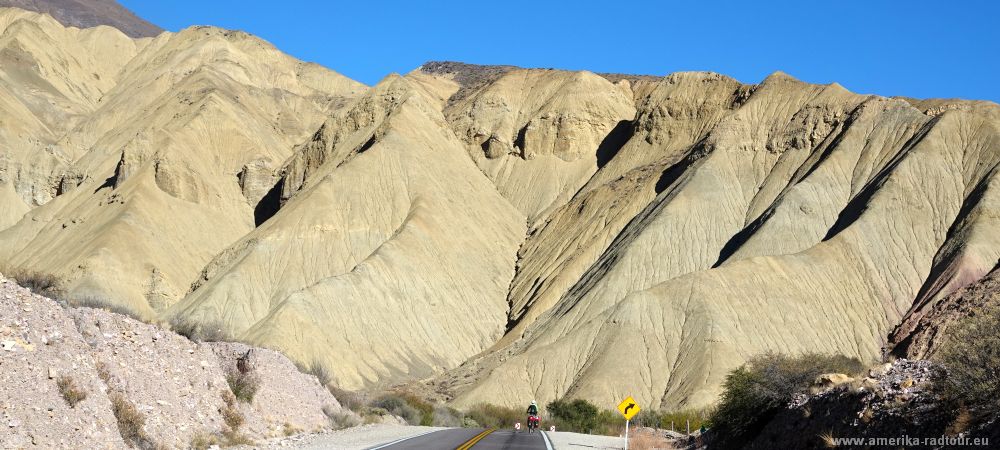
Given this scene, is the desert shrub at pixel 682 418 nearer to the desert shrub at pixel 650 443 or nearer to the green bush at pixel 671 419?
the green bush at pixel 671 419

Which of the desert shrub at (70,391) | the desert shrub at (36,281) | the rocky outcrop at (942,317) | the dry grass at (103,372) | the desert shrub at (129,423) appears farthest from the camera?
the rocky outcrop at (942,317)

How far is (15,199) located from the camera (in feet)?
365

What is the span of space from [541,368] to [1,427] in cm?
5331

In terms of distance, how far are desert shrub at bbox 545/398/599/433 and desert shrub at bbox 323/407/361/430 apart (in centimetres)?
2109

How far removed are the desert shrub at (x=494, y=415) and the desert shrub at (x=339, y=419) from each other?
931 inches

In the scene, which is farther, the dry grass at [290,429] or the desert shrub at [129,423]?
the dry grass at [290,429]

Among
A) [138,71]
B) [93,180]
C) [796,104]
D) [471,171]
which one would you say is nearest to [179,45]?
[138,71]

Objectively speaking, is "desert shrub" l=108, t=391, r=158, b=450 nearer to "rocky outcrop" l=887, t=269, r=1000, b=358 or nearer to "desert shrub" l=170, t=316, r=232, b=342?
"desert shrub" l=170, t=316, r=232, b=342

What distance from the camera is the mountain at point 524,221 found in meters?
68.4

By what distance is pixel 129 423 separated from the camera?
1816 centimetres

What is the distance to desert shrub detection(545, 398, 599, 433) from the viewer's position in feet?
171

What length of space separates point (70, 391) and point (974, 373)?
12891 mm

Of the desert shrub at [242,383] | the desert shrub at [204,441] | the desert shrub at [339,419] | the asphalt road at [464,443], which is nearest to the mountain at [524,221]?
the desert shrub at [339,419]

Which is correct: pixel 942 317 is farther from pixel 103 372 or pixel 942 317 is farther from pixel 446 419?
pixel 103 372
